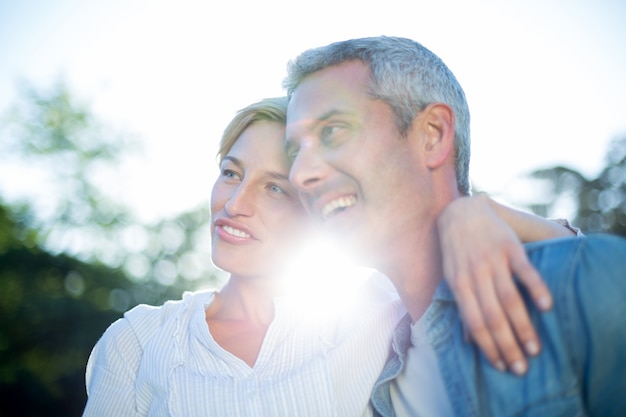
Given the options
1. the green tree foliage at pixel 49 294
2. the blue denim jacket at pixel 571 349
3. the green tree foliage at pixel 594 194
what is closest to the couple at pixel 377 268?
the blue denim jacket at pixel 571 349

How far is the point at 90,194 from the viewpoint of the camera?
21.2 m

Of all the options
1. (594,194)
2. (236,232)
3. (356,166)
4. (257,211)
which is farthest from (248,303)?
(594,194)

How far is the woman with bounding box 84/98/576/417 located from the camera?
205 centimetres

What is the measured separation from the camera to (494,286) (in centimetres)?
137

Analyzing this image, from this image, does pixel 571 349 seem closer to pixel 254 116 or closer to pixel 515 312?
pixel 515 312

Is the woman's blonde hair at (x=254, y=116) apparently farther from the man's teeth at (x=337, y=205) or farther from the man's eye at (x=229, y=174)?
the man's teeth at (x=337, y=205)

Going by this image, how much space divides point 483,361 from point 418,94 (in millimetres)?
1177

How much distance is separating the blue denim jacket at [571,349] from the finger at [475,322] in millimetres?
121

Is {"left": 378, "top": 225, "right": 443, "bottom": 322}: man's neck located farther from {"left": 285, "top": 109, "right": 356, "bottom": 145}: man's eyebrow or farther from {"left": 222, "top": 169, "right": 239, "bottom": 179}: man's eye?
{"left": 222, "top": 169, "right": 239, "bottom": 179}: man's eye

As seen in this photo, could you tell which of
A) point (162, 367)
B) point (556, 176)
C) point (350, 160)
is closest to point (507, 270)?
point (350, 160)

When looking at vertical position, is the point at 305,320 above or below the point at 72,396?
above

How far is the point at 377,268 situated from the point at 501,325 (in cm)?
87

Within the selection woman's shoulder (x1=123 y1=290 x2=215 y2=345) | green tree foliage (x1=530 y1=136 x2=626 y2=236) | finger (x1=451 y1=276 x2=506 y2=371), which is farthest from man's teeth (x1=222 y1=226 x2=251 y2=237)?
green tree foliage (x1=530 y1=136 x2=626 y2=236)

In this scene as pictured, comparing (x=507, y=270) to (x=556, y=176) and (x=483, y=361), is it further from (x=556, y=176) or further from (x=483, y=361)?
(x=556, y=176)
